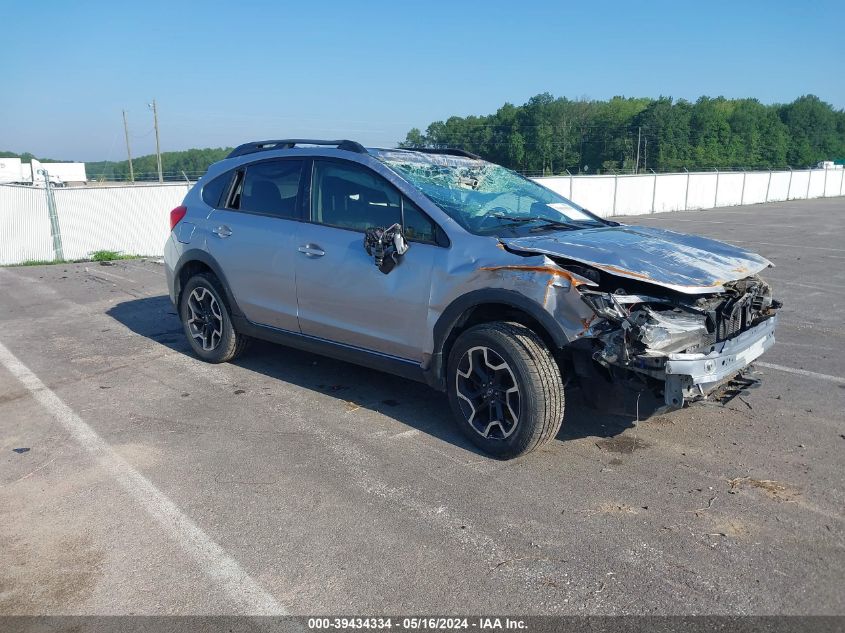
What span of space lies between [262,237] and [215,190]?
3.31 ft

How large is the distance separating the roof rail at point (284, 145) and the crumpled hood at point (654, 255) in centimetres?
159

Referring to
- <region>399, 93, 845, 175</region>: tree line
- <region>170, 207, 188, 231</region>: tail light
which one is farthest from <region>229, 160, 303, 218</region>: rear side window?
<region>399, 93, 845, 175</region>: tree line

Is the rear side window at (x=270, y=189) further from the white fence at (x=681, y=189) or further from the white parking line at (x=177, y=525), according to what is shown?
the white fence at (x=681, y=189)

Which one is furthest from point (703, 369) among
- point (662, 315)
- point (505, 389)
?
point (505, 389)

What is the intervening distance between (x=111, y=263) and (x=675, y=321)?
12955 millimetres

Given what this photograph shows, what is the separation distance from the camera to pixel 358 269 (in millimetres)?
4836

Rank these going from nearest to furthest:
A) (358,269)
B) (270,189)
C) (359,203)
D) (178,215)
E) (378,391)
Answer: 1. (358,269)
2. (359,203)
3. (378,391)
4. (270,189)
5. (178,215)

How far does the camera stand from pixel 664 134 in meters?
71.9

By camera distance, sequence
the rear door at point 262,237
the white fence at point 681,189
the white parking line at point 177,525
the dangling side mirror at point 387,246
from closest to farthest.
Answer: the white parking line at point 177,525, the dangling side mirror at point 387,246, the rear door at point 262,237, the white fence at point 681,189

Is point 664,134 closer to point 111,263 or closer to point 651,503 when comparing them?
point 111,263

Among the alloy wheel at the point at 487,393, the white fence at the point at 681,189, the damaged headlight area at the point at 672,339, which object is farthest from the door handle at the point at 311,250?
the white fence at the point at 681,189

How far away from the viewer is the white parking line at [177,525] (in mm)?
2932

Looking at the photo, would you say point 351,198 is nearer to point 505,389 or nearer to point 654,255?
point 505,389

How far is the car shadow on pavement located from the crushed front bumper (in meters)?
0.42
